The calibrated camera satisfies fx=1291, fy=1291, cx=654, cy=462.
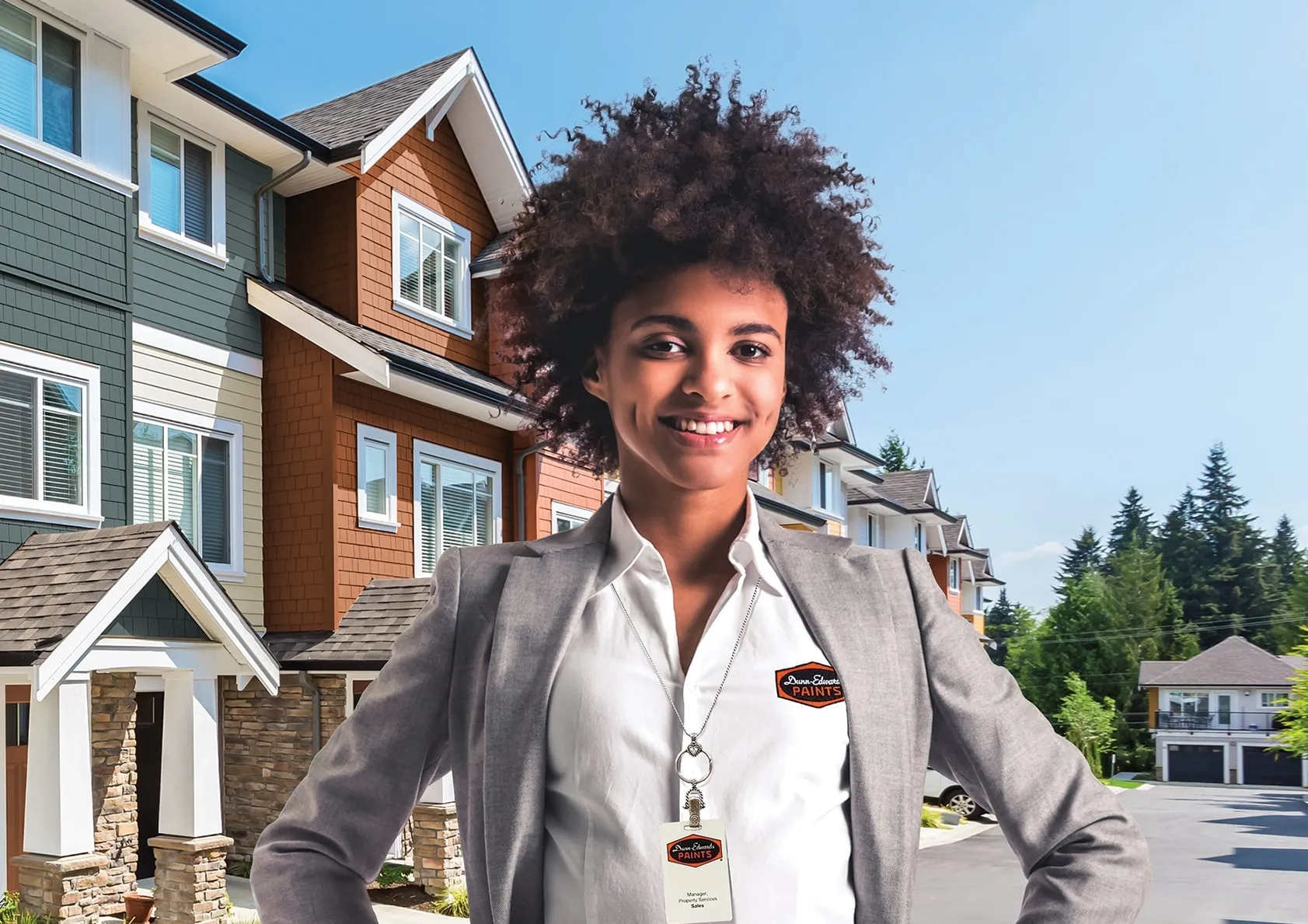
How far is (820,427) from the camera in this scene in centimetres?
251

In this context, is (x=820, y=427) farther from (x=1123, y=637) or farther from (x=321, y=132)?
(x=1123, y=637)

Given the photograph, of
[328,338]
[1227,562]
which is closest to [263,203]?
[328,338]

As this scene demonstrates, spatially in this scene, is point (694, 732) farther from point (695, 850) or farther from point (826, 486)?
point (826, 486)

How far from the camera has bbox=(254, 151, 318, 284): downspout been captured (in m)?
13.6

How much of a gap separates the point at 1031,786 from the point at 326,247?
526 inches

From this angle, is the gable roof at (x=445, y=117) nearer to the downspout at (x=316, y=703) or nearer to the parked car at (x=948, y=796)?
the downspout at (x=316, y=703)

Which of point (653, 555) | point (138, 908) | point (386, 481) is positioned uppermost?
point (386, 481)

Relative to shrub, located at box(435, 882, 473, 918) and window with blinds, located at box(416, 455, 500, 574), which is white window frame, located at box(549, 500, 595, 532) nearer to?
window with blinds, located at box(416, 455, 500, 574)

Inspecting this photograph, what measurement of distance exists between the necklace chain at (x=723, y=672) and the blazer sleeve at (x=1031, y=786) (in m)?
0.25

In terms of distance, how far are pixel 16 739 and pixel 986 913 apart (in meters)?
10.4

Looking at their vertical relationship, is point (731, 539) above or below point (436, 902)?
above

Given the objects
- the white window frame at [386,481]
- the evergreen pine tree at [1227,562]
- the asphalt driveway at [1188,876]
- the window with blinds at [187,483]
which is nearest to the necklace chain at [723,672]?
the asphalt driveway at [1188,876]

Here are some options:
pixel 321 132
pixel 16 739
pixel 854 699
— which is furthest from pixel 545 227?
pixel 321 132

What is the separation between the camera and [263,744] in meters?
13.8
